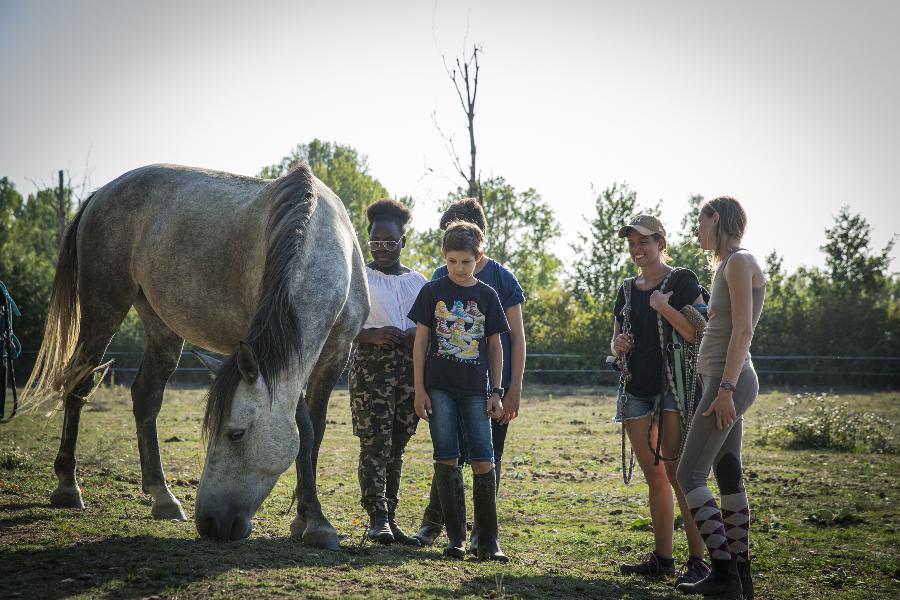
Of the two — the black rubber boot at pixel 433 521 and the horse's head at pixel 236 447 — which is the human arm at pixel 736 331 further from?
the horse's head at pixel 236 447

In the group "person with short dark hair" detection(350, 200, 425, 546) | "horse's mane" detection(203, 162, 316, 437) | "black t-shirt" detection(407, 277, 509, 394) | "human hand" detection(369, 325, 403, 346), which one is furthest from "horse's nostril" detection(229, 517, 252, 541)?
"human hand" detection(369, 325, 403, 346)

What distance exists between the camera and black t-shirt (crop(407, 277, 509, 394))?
4.11 m

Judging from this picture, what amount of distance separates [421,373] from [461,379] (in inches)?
8.8

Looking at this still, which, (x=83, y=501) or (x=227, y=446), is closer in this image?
(x=227, y=446)

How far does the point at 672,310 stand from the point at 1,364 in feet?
27.1

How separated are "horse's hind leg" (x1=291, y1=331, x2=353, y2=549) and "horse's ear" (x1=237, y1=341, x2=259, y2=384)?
0.68 m

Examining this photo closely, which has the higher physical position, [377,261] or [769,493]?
[377,261]

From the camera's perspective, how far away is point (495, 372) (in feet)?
13.7

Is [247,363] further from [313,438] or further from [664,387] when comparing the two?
[664,387]

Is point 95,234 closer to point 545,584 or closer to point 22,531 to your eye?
point 22,531

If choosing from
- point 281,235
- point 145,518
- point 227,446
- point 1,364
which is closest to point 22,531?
point 145,518

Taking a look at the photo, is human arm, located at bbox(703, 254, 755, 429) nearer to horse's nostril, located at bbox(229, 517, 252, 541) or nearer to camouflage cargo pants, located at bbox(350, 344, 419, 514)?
camouflage cargo pants, located at bbox(350, 344, 419, 514)

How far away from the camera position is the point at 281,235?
166 inches

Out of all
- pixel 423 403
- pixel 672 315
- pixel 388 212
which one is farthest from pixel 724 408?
pixel 388 212
